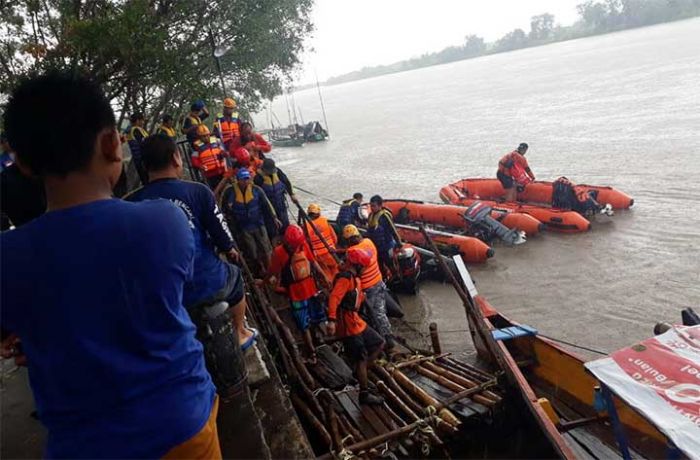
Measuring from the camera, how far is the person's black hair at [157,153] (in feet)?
8.93

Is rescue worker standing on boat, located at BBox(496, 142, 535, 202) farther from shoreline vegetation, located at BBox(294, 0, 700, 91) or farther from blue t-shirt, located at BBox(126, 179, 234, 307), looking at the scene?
shoreline vegetation, located at BBox(294, 0, 700, 91)

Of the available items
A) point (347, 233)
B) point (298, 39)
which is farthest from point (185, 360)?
point (298, 39)

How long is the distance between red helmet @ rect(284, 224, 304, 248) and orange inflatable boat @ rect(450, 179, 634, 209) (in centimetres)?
1063

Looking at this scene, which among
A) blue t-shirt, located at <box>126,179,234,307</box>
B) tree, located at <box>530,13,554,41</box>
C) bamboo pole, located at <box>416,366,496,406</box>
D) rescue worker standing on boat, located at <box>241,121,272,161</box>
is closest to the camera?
blue t-shirt, located at <box>126,179,234,307</box>

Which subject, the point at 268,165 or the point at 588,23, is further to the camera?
the point at 588,23

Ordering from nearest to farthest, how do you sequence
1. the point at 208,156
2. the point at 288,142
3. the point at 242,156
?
the point at 242,156 → the point at 208,156 → the point at 288,142

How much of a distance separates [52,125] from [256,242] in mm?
6991

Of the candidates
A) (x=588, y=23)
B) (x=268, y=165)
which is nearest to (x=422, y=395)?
(x=268, y=165)

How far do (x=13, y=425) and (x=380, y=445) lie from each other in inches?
123

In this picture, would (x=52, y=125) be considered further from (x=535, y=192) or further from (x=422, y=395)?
(x=535, y=192)

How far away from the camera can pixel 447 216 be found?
1420cm

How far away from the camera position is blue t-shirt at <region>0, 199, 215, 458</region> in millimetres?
1234

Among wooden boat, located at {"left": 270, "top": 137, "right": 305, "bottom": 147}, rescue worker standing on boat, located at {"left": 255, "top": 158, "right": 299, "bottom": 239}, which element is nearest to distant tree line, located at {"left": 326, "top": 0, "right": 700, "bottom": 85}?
wooden boat, located at {"left": 270, "top": 137, "right": 305, "bottom": 147}

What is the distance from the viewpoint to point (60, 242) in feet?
4.06
